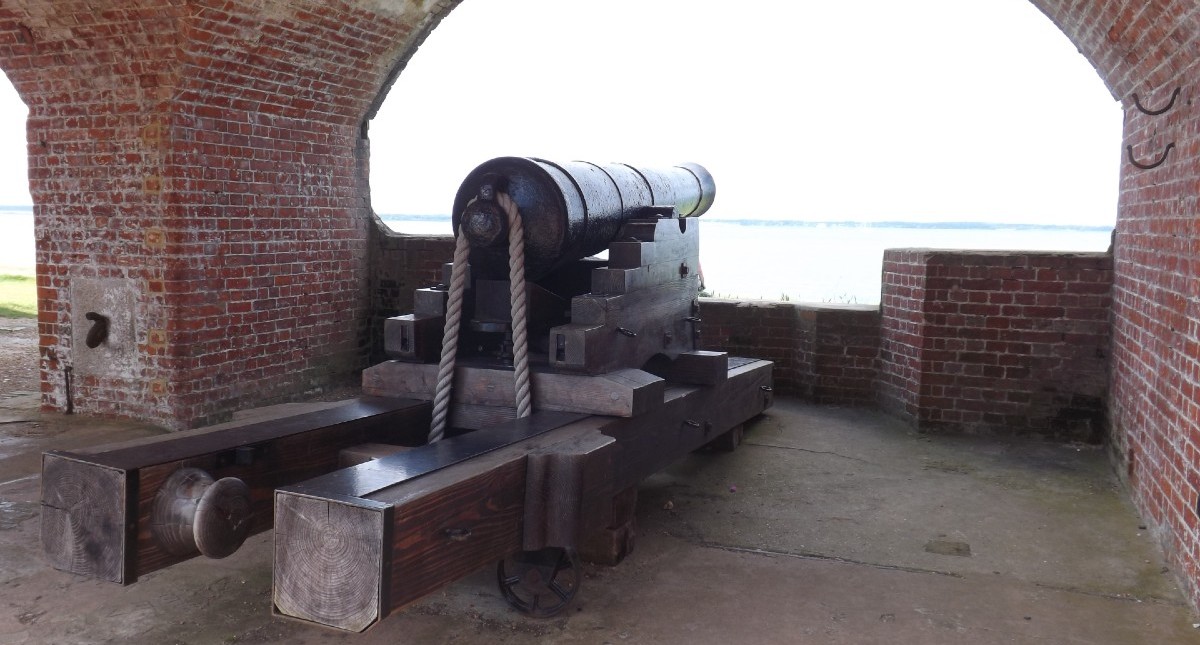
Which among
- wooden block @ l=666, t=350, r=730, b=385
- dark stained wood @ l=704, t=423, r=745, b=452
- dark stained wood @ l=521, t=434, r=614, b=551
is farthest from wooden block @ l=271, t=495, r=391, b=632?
dark stained wood @ l=704, t=423, r=745, b=452

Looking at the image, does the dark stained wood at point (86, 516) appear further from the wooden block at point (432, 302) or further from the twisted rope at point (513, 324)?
the wooden block at point (432, 302)

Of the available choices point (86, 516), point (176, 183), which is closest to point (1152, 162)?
point (86, 516)

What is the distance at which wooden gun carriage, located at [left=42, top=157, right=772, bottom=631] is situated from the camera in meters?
2.10

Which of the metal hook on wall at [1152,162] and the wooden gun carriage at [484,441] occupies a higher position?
the metal hook on wall at [1152,162]

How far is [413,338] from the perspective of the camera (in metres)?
3.60

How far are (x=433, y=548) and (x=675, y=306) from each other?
2.24 meters

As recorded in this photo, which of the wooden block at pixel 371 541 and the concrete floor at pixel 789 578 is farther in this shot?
the concrete floor at pixel 789 578

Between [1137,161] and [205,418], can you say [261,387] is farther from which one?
[1137,161]

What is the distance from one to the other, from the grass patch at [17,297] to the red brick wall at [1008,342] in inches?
348

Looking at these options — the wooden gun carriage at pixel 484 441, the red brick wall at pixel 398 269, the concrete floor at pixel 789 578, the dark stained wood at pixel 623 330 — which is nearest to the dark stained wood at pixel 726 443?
the wooden gun carriage at pixel 484 441

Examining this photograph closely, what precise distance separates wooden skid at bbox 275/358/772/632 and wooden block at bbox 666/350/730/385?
1015mm

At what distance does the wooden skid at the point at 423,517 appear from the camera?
202cm

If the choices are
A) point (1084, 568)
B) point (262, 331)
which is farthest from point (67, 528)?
point (262, 331)

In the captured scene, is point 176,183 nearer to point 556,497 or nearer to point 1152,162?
point 556,497
